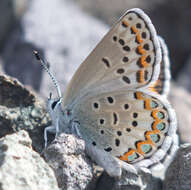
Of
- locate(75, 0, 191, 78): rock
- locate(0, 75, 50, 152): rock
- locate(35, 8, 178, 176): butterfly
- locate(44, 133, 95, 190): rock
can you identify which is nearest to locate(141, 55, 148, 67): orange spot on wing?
locate(35, 8, 178, 176): butterfly

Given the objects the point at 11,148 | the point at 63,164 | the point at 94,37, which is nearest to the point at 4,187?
the point at 11,148

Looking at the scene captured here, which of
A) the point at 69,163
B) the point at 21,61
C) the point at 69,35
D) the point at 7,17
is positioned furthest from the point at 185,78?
the point at 69,163

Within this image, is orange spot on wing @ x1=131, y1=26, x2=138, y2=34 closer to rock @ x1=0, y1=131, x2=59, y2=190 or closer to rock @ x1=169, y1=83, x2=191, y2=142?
rock @ x1=0, y1=131, x2=59, y2=190

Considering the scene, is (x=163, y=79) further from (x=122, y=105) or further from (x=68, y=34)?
(x=68, y=34)

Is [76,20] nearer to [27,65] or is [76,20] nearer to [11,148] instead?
[27,65]

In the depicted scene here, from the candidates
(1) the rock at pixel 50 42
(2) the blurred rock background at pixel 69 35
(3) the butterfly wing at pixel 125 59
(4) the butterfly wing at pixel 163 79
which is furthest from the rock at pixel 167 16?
(3) the butterfly wing at pixel 125 59

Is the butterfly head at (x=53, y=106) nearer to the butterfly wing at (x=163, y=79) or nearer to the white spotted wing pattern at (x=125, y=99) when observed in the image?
the white spotted wing pattern at (x=125, y=99)
